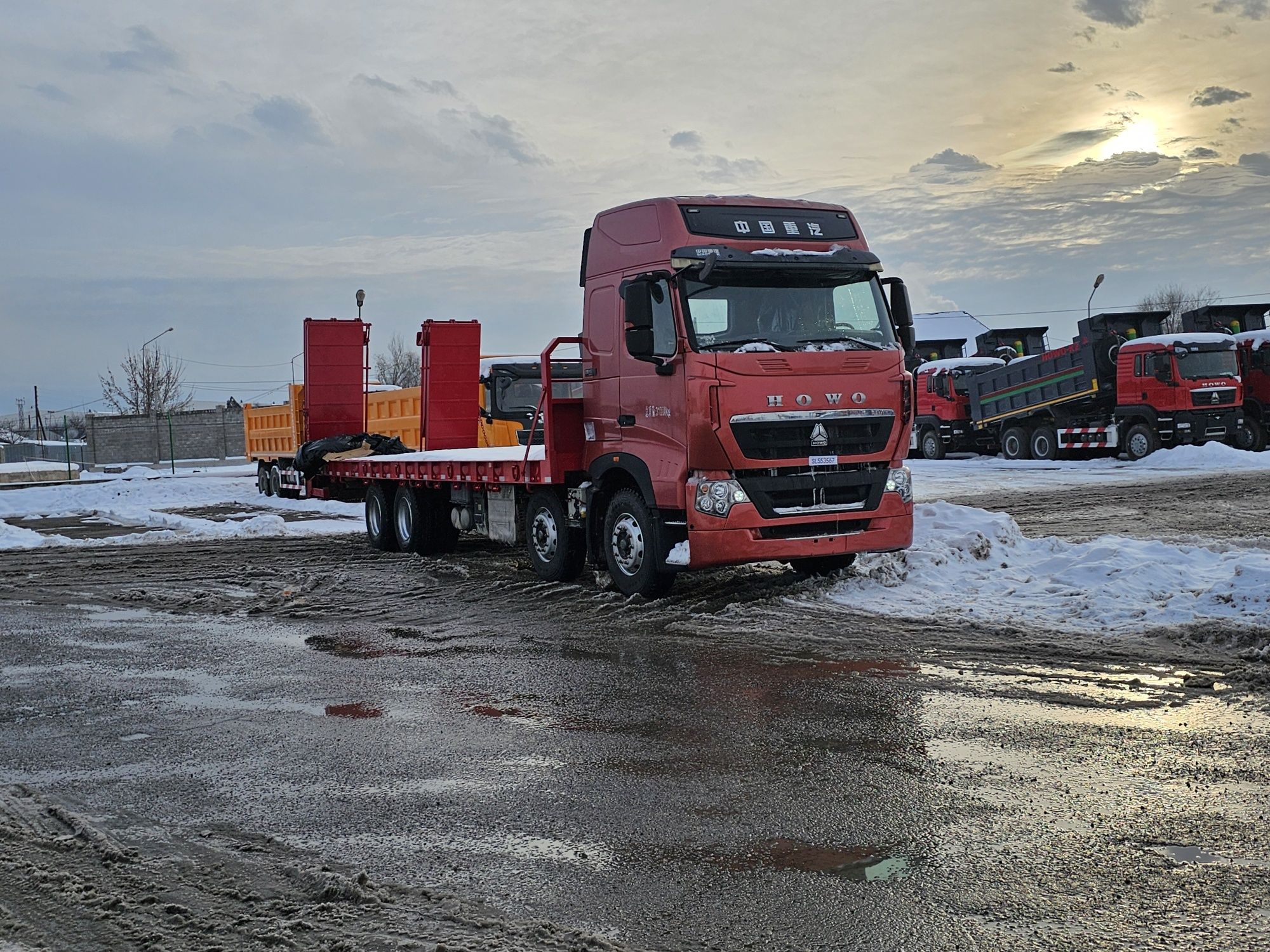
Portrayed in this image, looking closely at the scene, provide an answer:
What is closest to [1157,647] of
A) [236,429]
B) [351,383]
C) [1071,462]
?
[351,383]

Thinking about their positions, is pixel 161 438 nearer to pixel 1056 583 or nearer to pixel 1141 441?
pixel 1141 441

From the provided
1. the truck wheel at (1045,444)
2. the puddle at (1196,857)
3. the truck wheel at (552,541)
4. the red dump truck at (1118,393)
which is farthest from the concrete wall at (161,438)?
the puddle at (1196,857)

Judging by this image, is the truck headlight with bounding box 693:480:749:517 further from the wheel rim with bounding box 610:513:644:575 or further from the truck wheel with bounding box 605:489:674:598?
the wheel rim with bounding box 610:513:644:575

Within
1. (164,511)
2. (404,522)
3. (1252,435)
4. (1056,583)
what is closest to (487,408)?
(404,522)

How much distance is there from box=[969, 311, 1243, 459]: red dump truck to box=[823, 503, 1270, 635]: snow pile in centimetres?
1876

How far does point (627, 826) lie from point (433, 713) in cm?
227

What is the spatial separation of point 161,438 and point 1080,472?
1622 inches

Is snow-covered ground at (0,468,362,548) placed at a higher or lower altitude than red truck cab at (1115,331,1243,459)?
lower

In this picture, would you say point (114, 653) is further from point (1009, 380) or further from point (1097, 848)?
point (1009, 380)

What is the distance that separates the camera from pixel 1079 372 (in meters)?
31.1

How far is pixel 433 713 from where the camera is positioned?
6691 mm

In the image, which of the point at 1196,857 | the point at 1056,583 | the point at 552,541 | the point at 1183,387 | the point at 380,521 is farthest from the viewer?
the point at 1183,387

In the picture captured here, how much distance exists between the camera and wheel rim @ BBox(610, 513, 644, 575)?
10516 mm

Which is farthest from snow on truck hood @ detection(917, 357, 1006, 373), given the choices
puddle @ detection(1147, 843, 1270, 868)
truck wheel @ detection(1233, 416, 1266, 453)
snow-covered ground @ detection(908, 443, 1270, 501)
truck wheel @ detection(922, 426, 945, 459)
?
puddle @ detection(1147, 843, 1270, 868)
